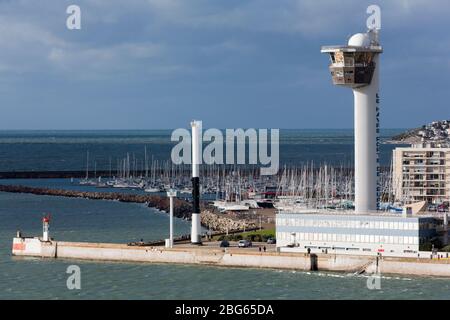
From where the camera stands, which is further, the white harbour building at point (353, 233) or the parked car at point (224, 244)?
the parked car at point (224, 244)

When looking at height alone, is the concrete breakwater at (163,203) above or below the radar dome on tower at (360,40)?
below

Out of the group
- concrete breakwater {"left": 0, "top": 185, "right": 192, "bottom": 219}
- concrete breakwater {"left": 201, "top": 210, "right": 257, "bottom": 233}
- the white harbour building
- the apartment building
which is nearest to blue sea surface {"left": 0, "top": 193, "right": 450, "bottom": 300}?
the white harbour building

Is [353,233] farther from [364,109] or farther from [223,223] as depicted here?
[223,223]

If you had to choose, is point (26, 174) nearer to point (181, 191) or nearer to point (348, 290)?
point (181, 191)

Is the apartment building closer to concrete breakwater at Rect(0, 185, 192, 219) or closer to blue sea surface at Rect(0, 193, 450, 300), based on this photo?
concrete breakwater at Rect(0, 185, 192, 219)

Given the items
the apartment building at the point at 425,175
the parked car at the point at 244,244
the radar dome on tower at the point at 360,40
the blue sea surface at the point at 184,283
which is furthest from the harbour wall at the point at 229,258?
the apartment building at the point at 425,175

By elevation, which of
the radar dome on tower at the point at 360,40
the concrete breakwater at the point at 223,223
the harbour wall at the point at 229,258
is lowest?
the harbour wall at the point at 229,258

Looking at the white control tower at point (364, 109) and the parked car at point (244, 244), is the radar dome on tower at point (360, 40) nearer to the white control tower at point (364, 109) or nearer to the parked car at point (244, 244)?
the white control tower at point (364, 109)
